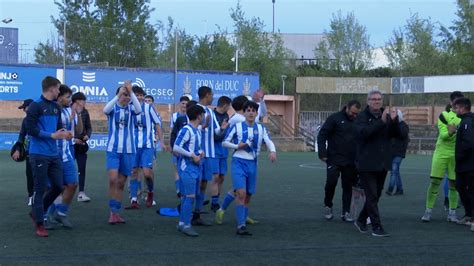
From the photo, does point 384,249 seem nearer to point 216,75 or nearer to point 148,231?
point 148,231

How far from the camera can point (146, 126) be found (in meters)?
12.0

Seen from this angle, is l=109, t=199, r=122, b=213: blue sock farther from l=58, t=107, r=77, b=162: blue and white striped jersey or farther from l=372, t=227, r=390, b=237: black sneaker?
l=372, t=227, r=390, b=237: black sneaker

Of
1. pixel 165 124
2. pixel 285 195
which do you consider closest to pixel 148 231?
pixel 285 195

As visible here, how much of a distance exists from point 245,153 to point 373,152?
5.53 ft

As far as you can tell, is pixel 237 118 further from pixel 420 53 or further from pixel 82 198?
pixel 420 53

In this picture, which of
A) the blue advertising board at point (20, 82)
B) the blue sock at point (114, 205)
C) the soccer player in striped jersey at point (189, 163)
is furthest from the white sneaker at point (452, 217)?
the blue advertising board at point (20, 82)

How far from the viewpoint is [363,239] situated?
31.2ft

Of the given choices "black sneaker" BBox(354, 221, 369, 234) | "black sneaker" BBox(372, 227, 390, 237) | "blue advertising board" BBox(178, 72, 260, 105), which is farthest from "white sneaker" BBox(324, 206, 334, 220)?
"blue advertising board" BBox(178, 72, 260, 105)

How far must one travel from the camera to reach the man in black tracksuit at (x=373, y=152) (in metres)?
9.75

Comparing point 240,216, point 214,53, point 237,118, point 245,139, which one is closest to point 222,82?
point 214,53

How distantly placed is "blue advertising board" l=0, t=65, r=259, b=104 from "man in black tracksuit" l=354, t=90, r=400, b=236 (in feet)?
86.9

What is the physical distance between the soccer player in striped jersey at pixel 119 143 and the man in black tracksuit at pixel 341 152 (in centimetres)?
282

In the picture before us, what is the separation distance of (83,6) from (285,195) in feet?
145

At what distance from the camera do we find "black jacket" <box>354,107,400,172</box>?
9.74 metres
